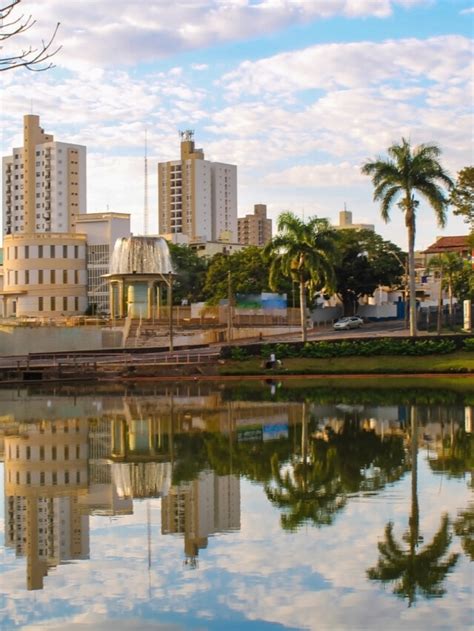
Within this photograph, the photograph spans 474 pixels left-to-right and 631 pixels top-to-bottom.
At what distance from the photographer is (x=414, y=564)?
1537 cm

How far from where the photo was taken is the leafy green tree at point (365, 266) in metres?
97.4

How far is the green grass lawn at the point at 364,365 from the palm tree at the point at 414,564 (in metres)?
41.4

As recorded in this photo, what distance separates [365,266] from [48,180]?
79559 millimetres

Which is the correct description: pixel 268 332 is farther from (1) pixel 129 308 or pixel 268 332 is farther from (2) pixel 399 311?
(2) pixel 399 311

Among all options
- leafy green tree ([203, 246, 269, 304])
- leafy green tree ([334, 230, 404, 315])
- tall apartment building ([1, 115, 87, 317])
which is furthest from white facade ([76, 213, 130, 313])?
leafy green tree ([334, 230, 404, 315])

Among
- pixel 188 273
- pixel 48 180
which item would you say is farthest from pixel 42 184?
pixel 188 273

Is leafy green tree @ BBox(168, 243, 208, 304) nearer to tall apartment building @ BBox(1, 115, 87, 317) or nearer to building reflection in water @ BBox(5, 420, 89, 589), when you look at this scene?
tall apartment building @ BBox(1, 115, 87, 317)

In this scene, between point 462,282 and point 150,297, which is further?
point 462,282

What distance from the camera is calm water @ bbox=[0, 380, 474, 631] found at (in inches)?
528

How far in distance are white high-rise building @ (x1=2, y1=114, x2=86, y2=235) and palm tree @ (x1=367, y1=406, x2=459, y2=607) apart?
14526 cm

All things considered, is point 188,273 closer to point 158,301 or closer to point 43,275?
point 43,275

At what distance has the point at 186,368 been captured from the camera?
62.4 m

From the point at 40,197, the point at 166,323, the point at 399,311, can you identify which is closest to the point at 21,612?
the point at 166,323

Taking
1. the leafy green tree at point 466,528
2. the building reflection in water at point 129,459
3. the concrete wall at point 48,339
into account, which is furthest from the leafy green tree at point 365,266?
the leafy green tree at point 466,528
